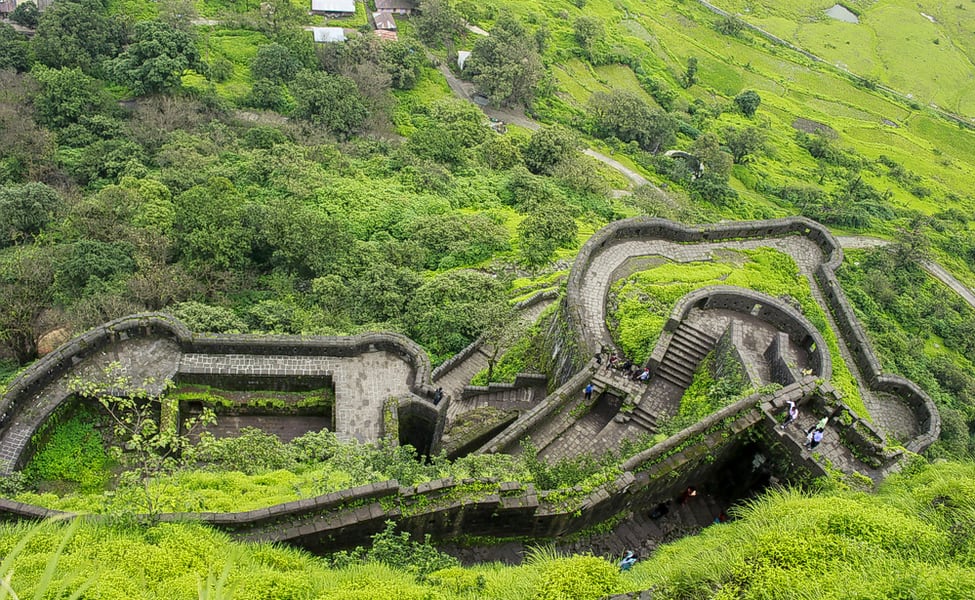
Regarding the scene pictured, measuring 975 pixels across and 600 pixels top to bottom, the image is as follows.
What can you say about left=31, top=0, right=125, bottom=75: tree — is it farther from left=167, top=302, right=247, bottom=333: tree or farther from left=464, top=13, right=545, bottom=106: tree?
left=167, top=302, right=247, bottom=333: tree

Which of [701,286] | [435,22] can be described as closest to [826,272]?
[701,286]

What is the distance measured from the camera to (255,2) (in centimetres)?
7712

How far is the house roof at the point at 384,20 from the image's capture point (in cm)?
8006

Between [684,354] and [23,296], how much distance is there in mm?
28836

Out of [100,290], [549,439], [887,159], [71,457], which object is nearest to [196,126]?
[100,290]

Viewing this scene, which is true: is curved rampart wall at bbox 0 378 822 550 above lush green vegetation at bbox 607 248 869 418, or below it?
below

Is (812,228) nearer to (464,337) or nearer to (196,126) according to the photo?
(464,337)

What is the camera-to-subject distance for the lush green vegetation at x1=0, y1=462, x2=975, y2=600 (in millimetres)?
10516

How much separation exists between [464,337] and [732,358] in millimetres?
12745

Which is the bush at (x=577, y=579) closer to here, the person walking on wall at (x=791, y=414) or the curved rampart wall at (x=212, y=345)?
the person walking on wall at (x=791, y=414)

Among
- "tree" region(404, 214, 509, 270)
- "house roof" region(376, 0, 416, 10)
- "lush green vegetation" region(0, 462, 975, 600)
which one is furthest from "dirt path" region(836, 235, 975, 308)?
"house roof" region(376, 0, 416, 10)

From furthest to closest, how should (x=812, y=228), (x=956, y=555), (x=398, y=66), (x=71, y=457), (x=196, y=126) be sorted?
1. (x=398, y=66)
2. (x=196, y=126)
3. (x=812, y=228)
4. (x=71, y=457)
5. (x=956, y=555)

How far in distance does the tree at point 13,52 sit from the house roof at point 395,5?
40696 mm

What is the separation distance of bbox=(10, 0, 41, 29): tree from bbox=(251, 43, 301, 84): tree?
20425mm
